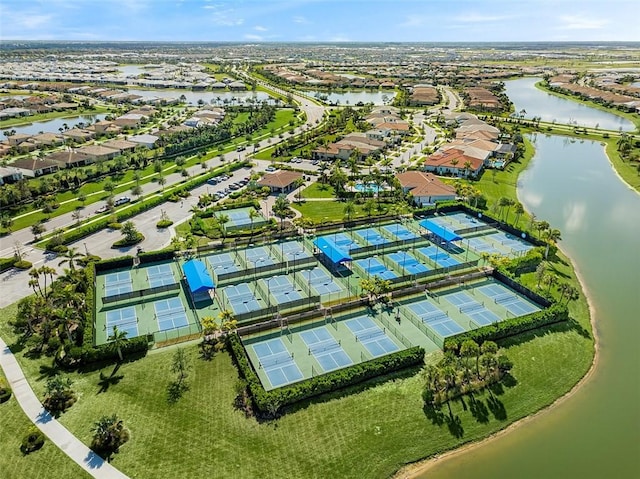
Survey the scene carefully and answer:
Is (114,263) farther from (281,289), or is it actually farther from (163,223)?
(281,289)

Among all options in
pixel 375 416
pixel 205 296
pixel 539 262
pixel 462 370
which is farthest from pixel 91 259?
pixel 539 262

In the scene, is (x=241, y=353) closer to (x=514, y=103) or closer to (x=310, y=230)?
(x=310, y=230)

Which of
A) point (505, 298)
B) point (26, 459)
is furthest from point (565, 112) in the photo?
point (26, 459)

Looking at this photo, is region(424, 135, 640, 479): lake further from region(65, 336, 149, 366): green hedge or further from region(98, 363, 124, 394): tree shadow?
region(65, 336, 149, 366): green hedge

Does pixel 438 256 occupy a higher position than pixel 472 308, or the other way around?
pixel 438 256

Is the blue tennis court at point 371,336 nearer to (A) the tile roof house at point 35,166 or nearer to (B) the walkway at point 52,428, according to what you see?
(B) the walkway at point 52,428

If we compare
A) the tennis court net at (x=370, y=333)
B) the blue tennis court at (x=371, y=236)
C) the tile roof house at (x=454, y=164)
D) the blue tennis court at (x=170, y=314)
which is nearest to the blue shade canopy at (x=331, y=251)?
the blue tennis court at (x=371, y=236)

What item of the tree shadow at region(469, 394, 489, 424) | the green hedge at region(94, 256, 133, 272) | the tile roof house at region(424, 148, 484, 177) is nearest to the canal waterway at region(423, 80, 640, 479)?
the tree shadow at region(469, 394, 489, 424)
